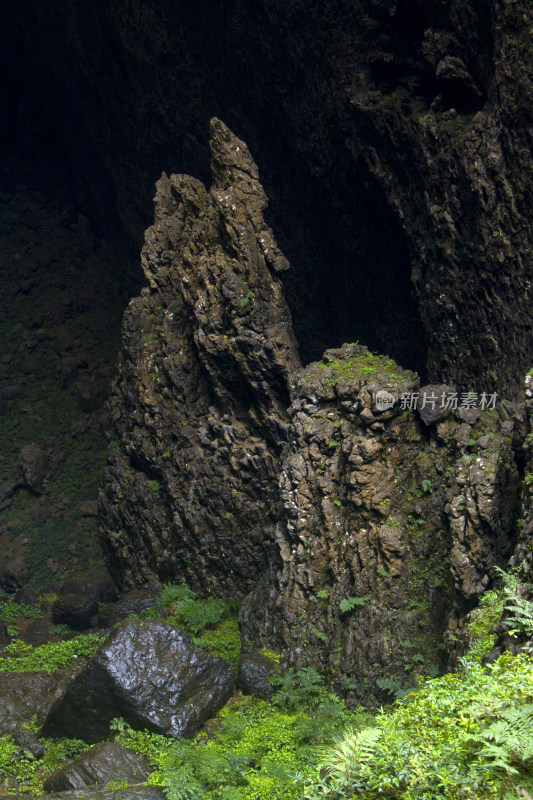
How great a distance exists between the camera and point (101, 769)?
8859 millimetres

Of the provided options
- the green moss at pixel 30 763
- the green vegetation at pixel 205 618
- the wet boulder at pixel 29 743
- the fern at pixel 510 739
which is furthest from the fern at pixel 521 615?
the wet boulder at pixel 29 743

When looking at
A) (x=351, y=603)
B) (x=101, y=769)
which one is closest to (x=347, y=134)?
(x=351, y=603)

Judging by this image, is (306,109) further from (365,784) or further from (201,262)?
(365,784)

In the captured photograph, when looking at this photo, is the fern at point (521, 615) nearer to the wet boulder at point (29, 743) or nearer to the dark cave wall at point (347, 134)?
the dark cave wall at point (347, 134)

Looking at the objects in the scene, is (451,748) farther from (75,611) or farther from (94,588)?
(94,588)

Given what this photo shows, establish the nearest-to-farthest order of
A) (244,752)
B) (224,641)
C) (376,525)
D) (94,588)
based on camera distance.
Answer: (244,752)
(376,525)
(224,641)
(94,588)

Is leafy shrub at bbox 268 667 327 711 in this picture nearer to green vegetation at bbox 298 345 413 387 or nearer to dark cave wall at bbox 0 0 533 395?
green vegetation at bbox 298 345 413 387

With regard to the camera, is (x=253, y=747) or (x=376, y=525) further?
(x=376, y=525)

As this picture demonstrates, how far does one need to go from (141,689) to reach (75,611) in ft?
19.8

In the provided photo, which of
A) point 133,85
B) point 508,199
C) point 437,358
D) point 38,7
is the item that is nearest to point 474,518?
point 437,358

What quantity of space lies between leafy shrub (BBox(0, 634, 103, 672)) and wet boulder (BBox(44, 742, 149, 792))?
12.8ft

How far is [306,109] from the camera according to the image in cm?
1552

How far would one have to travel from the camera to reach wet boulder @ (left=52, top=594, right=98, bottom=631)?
1534cm

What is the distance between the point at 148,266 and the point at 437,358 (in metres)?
6.94
